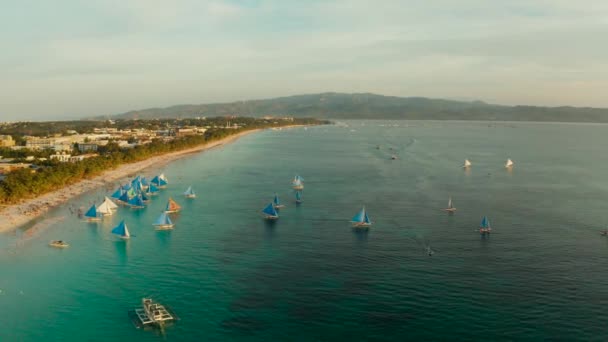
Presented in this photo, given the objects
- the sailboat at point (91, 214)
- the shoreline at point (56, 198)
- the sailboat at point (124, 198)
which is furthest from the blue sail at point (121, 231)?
the sailboat at point (124, 198)

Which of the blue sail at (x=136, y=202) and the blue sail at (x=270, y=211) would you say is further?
the blue sail at (x=136, y=202)

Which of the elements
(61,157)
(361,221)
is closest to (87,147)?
(61,157)

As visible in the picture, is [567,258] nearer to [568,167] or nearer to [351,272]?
[351,272]

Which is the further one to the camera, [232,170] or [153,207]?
[232,170]

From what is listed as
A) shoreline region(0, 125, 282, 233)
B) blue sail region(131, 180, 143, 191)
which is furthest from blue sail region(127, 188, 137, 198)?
shoreline region(0, 125, 282, 233)

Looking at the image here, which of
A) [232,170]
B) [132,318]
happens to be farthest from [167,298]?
[232,170]

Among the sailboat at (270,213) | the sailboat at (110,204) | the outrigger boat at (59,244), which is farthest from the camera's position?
the sailboat at (110,204)

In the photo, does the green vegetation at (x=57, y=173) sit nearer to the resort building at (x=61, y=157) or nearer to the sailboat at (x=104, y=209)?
the resort building at (x=61, y=157)

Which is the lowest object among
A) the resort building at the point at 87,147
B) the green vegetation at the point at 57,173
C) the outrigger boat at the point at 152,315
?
the outrigger boat at the point at 152,315

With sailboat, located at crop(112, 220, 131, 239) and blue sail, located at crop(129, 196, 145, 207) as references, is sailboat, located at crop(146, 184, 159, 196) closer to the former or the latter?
blue sail, located at crop(129, 196, 145, 207)
